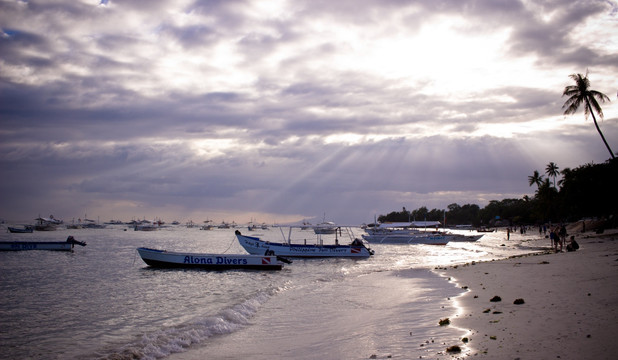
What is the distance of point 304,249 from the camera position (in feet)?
153

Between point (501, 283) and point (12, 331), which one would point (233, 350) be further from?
point (501, 283)

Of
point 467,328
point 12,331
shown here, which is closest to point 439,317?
point 467,328

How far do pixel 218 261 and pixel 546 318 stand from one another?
2898 cm

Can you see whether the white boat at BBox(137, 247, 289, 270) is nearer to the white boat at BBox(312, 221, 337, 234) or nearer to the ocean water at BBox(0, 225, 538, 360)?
the ocean water at BBox(0, 225, 538, 360)

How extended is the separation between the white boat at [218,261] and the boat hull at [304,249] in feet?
33.7

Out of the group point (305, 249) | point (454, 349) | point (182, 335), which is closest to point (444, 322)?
point (454, 349)

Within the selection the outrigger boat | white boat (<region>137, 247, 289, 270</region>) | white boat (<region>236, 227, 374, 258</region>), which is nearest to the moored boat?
Result: white boat (<region>236, 227, 374, 258</region>)

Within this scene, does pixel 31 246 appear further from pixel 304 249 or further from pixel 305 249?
pixel 305 249

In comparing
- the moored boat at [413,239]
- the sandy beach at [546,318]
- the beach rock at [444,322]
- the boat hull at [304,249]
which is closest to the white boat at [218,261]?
the boat hull at [304,249]

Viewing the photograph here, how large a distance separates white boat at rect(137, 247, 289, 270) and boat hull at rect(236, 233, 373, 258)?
1027 cm

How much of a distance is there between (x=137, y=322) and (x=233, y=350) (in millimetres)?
7114

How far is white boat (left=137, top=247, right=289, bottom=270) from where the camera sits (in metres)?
35.2

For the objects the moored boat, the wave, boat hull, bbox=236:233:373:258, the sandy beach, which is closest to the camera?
the sandy beach

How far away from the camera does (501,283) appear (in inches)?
687
